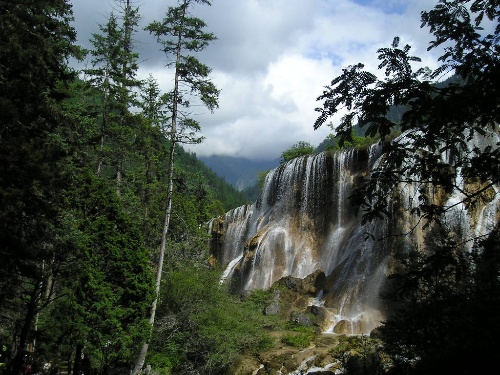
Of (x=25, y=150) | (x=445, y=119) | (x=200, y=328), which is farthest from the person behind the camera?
(x=200, y=328)

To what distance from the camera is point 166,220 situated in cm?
1555

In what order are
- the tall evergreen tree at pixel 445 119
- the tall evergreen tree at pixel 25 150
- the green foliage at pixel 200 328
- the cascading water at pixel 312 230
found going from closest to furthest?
the tall evergreen tree at pixel 445 119, the tall evergreen tree at pixel 25 150, the green foliage at pixel 200 328, the cascading water at pixel 312 230

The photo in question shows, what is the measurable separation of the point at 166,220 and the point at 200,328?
166 inches

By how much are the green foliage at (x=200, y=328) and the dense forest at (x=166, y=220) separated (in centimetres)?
6

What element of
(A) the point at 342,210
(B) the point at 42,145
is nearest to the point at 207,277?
(B) the point at 42,145

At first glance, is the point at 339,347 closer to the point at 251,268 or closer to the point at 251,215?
the point at 251,268

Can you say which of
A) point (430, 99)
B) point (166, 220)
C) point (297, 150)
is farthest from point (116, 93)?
point (297, 150)

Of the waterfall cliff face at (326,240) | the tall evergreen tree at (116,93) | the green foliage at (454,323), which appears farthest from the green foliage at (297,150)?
the green foliage at (454,323)

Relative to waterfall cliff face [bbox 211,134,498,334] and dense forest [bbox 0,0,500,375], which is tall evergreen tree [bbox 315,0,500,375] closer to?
dense forest [bbox 0,0,500,375]

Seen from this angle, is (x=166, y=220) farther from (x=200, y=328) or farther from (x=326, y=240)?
(x=326, y=240)

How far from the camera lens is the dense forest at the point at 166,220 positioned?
392 cm

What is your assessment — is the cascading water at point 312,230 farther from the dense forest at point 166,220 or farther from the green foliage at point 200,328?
the green foliage at point 200,328

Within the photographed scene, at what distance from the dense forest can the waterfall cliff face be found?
15.7 feet

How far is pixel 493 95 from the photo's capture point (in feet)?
11.4
